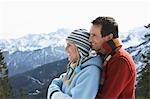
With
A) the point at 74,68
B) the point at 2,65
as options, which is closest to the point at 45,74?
the point at 2,65

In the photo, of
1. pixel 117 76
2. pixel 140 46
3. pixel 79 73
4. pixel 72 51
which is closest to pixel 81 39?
pixel 72 51

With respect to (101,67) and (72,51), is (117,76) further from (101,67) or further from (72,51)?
(72,51)

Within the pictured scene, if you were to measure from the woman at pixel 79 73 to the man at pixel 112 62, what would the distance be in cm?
5

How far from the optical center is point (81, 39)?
294 cm

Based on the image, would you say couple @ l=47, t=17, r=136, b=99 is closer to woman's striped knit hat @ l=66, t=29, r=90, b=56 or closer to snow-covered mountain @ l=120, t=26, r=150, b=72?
woman's striped knit hat @ l=66, t=29, r=90, b=56

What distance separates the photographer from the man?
9.09 feet

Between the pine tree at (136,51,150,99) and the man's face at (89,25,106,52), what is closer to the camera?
the man's face at (89,25,106,52)

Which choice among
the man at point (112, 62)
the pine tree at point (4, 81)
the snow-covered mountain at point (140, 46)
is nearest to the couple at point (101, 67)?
the man at point (112, 62)

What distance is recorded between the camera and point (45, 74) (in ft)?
408

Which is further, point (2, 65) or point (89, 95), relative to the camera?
point (2, 65)

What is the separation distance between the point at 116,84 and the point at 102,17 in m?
0.44

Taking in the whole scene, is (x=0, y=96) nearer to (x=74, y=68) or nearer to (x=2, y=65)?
(x=2, y=65)

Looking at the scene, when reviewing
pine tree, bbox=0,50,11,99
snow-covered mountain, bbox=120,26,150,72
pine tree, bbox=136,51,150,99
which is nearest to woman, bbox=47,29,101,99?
snow-covered mountain, bbox=120,26,150,72

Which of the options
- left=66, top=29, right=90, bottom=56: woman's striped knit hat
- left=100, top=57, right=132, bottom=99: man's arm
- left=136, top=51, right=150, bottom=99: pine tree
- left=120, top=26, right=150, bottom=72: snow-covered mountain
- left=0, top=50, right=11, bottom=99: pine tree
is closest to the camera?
left=100, top=57, right=132, bottom=99: man's arm
